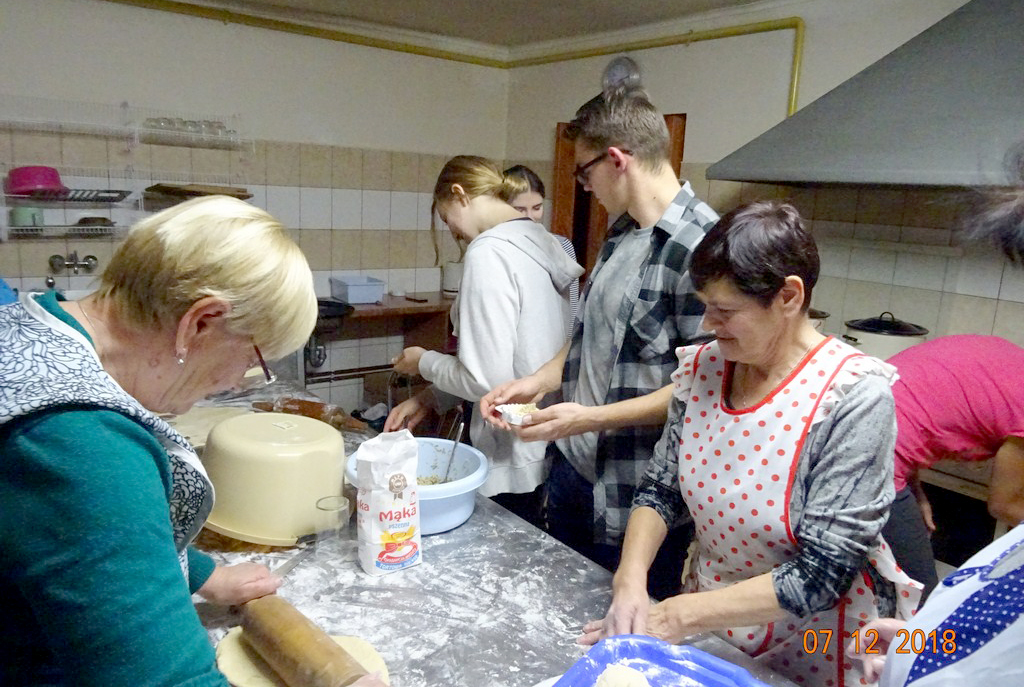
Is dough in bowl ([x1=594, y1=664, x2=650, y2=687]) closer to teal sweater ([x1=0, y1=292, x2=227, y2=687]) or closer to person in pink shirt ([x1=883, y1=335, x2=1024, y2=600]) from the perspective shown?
teal sweater ([x1=0, y1=292, x2=227, y2=687])

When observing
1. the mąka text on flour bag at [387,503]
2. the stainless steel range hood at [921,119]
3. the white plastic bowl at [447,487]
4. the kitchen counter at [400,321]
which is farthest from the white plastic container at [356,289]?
the mąka text on flour bag at [387,503]

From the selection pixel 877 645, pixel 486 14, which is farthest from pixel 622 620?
pixel 486 14

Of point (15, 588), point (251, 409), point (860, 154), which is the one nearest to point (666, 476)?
point (15, 588)

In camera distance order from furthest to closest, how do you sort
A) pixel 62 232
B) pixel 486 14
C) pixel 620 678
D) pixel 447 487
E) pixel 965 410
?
pixel 486 14 → pixel 62 232 → pixel 965 410 → pixel 447 487 → pixel 620 678

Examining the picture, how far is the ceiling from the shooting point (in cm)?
318

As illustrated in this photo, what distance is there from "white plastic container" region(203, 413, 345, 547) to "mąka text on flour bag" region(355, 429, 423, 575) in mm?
130

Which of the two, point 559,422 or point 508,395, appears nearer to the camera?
point 559,422

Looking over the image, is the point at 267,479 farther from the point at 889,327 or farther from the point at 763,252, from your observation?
the point at 889,327

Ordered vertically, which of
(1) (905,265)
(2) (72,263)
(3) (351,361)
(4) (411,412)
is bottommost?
(3) (351,361)

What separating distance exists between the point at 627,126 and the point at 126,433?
3.73 feet

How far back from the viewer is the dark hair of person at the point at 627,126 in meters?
1.46

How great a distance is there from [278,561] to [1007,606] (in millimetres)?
1046

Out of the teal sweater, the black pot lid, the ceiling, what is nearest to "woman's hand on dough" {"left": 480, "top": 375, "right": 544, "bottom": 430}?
Result: the teal sweater

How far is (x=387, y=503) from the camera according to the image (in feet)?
3.81
